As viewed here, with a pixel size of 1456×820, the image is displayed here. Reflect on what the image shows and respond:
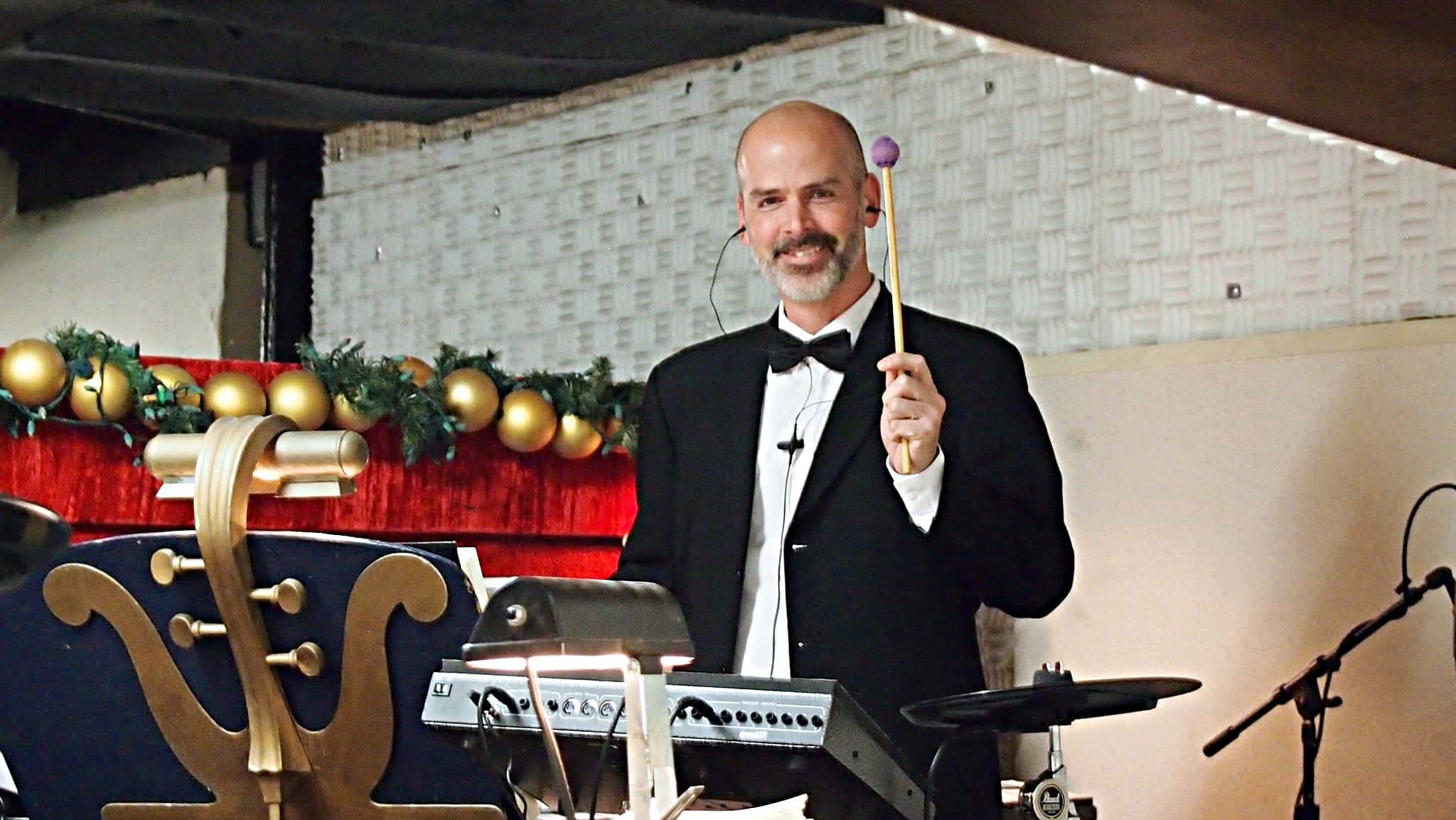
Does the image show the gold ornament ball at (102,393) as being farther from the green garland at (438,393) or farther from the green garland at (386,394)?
the green garland at (438,393)

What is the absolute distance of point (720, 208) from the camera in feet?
18.8

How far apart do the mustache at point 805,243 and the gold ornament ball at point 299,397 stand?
1.68 m

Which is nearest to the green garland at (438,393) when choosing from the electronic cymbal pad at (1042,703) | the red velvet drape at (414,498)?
the red velvet drape at (414,498)

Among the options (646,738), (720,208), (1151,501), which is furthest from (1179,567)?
(646,738)

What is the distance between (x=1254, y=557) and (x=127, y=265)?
5228 mm

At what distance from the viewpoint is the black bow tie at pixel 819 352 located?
2.62 meters

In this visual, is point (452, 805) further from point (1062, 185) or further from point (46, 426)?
point (1062, 185)

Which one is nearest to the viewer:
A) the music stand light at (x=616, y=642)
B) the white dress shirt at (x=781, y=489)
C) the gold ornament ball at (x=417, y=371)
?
the music stand light at (x=616, y=642)

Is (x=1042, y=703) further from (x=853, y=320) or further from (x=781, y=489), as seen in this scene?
(x=853, y=320)

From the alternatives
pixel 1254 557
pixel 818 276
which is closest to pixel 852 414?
pixel 818 276

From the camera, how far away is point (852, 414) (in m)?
2.58

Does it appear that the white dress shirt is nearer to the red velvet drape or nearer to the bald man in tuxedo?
the bald man in tuxedo

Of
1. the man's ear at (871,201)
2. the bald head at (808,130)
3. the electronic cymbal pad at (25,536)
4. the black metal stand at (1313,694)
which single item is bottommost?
the black metal stand at (1313,694)

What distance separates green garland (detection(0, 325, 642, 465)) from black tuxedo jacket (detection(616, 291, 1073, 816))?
154cm
